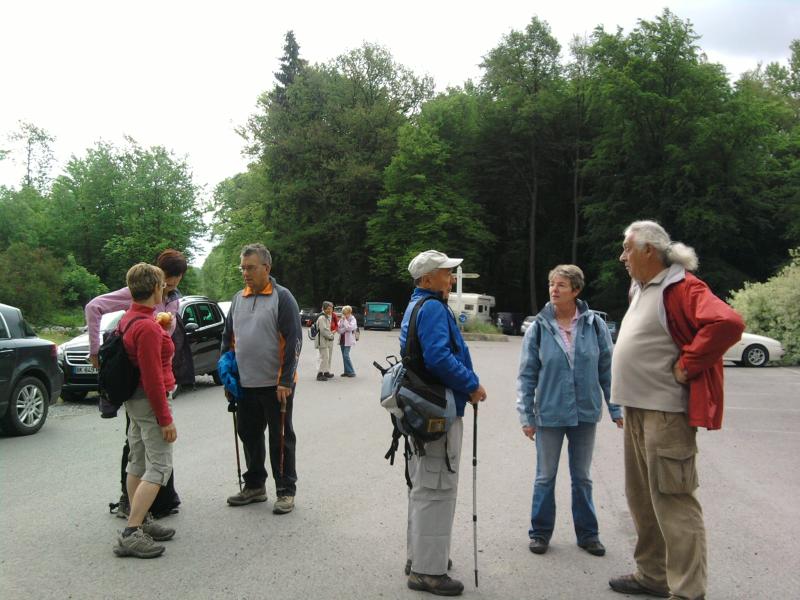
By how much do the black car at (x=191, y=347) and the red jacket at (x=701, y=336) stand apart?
29.5 feet

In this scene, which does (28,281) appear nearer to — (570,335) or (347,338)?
(347,338)

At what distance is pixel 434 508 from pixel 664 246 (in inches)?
78.1

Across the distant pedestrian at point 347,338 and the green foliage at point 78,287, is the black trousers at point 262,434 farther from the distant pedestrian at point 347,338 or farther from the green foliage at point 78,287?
the green foliage at point 78,287

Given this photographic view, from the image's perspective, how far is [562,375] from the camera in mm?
4715

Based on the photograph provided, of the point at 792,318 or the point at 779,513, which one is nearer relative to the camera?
the point at 779,513

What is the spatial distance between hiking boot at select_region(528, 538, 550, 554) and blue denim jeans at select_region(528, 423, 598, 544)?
3cm

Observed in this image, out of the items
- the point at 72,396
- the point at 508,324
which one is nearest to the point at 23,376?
the point at 72,396

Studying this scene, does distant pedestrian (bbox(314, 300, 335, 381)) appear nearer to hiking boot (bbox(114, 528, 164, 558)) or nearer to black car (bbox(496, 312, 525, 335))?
hiking boot (bbox(114, 528, 164, 558))

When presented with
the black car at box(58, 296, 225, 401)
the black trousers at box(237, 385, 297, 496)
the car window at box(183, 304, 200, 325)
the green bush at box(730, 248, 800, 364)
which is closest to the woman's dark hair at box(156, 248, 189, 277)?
the black trousers at box(237, 385, 297, 496)

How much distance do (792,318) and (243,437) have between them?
20093 mm

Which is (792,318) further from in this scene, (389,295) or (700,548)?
(389,295)

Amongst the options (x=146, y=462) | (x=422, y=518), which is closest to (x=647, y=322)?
(x=422, y=518)

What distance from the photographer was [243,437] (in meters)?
5.61

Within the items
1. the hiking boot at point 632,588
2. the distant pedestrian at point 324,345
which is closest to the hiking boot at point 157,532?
the hiking boot at point 632,588
